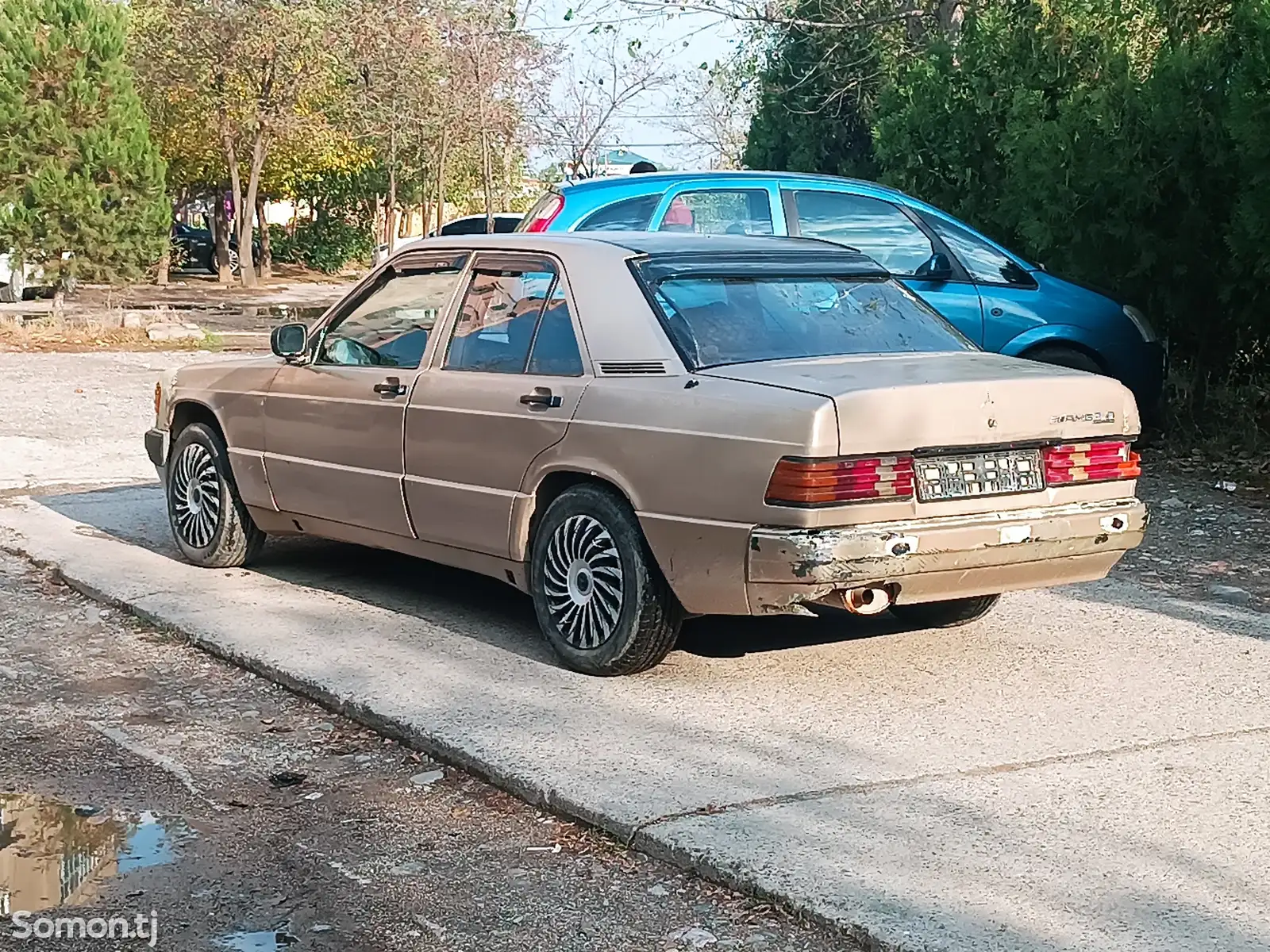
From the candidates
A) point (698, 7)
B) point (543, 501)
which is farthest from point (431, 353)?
point (698, 7)

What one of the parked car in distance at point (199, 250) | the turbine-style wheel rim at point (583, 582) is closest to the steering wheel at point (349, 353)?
the turbine-style wheel rim at point (583, 582)

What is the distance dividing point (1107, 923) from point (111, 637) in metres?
4.57

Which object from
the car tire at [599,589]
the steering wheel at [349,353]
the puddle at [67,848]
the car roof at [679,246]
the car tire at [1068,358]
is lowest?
the puddle at [67,848]

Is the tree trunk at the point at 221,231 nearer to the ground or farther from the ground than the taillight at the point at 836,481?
farther from the ground

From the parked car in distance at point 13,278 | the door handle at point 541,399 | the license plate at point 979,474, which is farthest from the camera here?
the parked car in distance at point 13,278

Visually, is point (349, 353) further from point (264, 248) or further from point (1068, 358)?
point (264, 248)

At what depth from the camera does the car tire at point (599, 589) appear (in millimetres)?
5934

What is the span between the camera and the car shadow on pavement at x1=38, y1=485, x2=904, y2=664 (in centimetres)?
677

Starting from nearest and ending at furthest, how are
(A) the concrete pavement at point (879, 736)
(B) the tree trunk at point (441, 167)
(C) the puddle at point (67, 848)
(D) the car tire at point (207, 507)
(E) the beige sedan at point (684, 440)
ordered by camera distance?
(A) the concrete pavement at point (879, 736) → (C) the puddle at point (67, 848) → (E) the beige sedan at point (684, 440) → (D) the car tire at point (207, 507) → (B) the tree trunk at point (441, 167)

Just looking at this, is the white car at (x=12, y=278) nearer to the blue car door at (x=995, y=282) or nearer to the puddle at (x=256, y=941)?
the blue car door at (x=995, y=282)

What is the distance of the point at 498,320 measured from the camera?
22.3 ft

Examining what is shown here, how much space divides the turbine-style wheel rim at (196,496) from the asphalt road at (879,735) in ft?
0.80

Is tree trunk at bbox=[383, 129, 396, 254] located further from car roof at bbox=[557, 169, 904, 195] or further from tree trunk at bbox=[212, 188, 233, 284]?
car roof at bbox=[557, 169, 904, 195]

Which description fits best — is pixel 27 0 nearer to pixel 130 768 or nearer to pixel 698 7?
pixel 698 7
